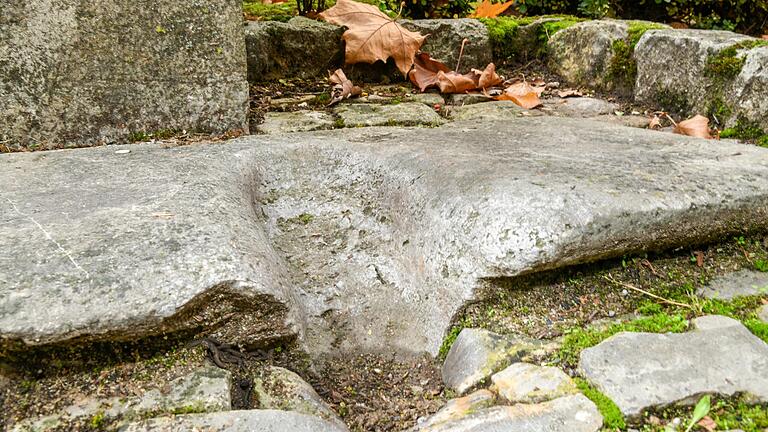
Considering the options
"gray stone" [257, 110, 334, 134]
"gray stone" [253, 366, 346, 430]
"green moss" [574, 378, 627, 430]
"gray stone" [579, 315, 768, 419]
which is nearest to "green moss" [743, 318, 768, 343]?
"gray stone" [579, 315, 768, 419]

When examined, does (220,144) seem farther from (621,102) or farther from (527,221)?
(621,102)

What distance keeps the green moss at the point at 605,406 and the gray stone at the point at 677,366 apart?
1 cm

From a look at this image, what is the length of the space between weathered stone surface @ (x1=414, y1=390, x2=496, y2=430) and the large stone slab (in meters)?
0.22

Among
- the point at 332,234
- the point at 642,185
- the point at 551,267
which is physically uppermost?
the point at 642,185

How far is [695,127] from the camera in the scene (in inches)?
79.1

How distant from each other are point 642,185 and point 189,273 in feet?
3.26

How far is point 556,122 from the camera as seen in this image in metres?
1.95

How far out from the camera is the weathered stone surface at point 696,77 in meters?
1.93

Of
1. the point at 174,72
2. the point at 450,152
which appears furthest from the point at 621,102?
the point at 174,72

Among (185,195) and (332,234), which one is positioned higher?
(185,195)

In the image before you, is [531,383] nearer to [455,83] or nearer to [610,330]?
[610,330]

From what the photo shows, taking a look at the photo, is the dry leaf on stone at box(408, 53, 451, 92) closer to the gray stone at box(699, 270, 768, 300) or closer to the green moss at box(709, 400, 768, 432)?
the gray stone at box(699, 270, 768, 300)

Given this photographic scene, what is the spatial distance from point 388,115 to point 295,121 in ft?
1.14

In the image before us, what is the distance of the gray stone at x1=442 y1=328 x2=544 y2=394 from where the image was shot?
3.50 feet
